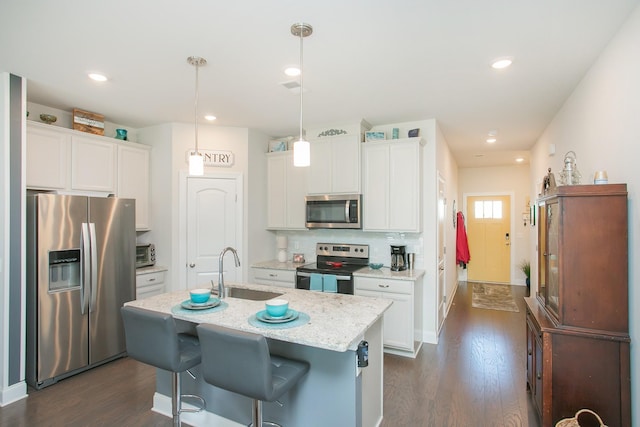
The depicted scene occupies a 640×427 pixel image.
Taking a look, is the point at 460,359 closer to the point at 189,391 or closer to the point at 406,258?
the point at 406,258

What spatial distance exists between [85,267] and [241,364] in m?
2.42

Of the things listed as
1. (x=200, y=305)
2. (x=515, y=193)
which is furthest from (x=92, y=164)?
(x=515, y=193)

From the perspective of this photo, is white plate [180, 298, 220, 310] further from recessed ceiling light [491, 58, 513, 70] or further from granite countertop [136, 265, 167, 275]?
recessed ceiling light [491, 58, 513, 70]

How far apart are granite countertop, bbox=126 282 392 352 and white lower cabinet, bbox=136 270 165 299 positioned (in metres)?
1.54

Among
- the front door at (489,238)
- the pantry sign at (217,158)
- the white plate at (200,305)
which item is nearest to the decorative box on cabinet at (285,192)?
the pantry sign at (217,158)

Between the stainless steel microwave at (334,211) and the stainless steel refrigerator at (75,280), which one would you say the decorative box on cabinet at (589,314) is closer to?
the stainless steel microwave at (334,211)

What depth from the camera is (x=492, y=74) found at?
2.75 meters

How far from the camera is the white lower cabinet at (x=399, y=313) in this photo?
11.7ft

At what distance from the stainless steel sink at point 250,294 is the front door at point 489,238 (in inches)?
256

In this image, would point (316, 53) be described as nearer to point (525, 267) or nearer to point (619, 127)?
point (619, 127)

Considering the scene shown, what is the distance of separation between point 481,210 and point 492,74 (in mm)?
5691

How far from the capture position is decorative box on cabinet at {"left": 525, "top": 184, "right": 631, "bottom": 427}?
6.43 feet

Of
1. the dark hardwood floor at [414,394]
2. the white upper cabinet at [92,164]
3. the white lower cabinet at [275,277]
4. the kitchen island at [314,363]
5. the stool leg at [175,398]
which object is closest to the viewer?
the kitchen island at [314,363]

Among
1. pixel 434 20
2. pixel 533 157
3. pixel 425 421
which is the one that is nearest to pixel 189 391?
pixel 425 421
